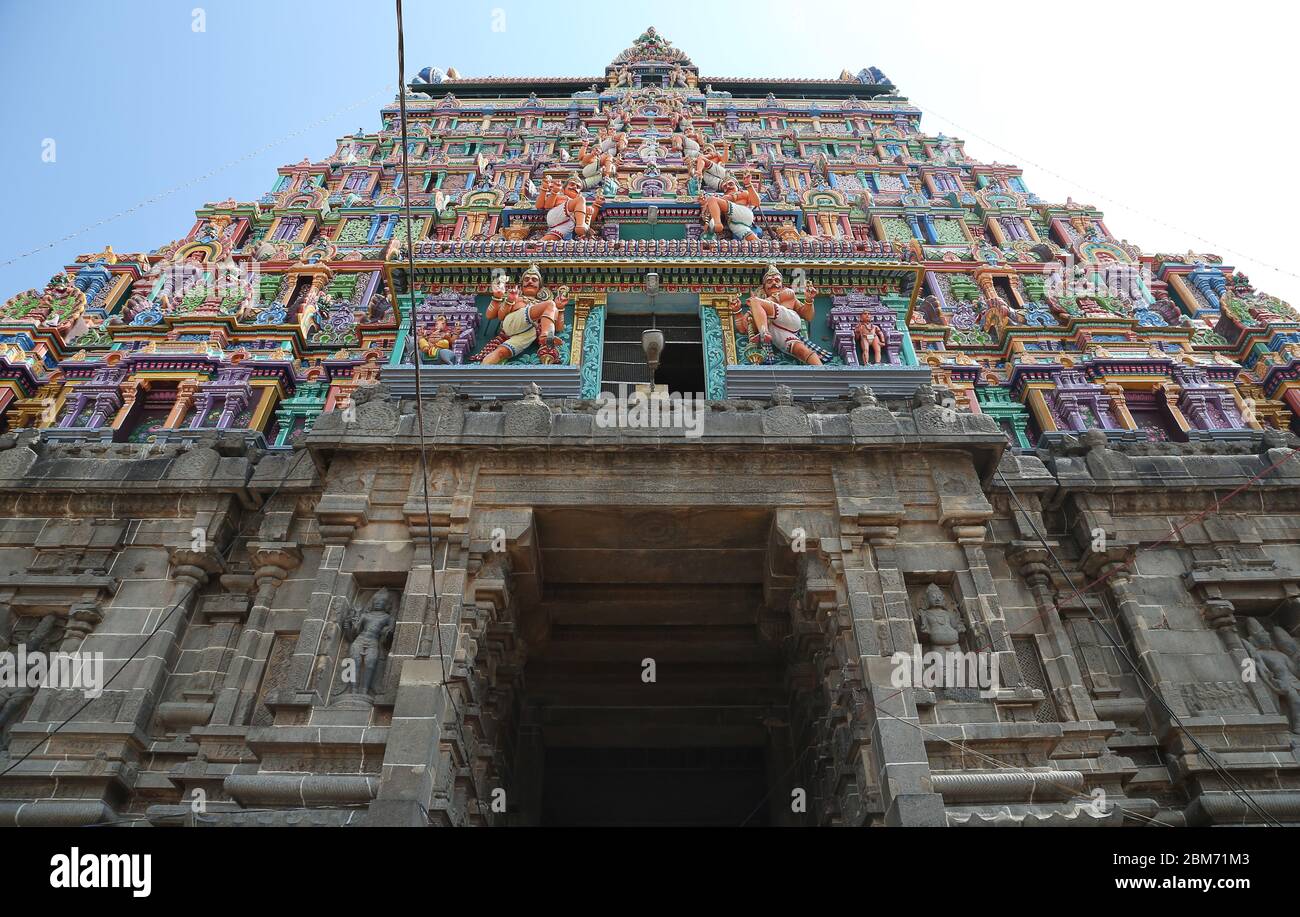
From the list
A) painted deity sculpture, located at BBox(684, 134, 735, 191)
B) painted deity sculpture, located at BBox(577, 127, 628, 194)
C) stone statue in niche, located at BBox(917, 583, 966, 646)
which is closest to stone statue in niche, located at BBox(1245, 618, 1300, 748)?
stone statue in niche, located at BBox(917, 583, 966, 646)

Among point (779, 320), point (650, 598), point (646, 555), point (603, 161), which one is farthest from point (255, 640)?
point (603, 161)

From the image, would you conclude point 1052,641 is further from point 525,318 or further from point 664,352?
point 525,318

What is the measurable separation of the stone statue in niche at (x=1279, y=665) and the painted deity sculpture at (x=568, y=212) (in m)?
16.1

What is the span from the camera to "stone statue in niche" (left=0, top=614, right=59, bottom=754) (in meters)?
11.4

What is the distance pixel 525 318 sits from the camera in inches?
674

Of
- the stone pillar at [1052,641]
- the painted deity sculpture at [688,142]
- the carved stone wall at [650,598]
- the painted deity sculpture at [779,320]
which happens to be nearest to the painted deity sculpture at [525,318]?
the carved stone wall at [650,598]

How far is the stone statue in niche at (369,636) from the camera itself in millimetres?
10922

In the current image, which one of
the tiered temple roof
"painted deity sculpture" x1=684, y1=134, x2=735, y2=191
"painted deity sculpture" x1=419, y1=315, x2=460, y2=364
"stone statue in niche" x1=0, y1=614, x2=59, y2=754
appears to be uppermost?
"painted deity sculpture" x1=684, y1=134, x2=735, y2=191

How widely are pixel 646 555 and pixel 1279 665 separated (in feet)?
30.6

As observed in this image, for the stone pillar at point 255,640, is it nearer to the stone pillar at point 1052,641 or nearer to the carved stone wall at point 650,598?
the carved stone wall at point 650,598

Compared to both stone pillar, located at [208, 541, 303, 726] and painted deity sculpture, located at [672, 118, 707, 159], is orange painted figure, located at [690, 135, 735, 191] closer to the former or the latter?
painted deity sculpture, located at [672, 118, 707, 159]

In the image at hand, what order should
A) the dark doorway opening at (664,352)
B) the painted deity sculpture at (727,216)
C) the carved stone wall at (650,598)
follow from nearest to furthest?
the carved stone wall at (650,598)
the dark doorway opening at (664,352)
the painted deity sculpture at (727,216)

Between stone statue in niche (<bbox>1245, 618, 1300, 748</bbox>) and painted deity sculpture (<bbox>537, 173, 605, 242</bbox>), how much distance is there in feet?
52.7
